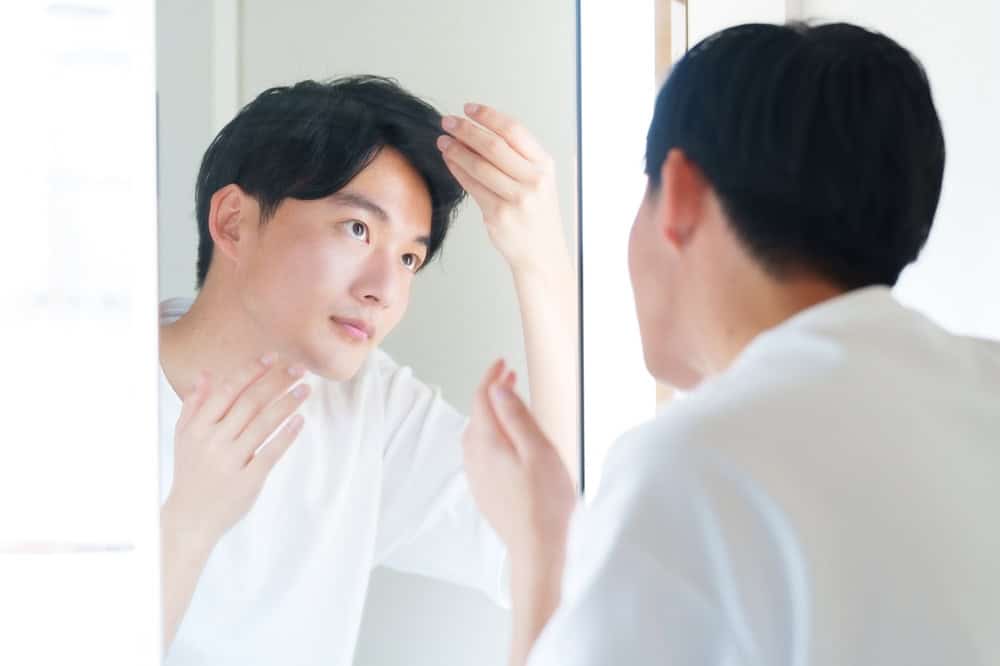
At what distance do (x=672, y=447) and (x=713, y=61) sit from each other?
0.29 metres

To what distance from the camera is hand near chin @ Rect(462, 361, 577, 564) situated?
838 mm

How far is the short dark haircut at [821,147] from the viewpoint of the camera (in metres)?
0.76

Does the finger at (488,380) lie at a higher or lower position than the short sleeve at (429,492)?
higher

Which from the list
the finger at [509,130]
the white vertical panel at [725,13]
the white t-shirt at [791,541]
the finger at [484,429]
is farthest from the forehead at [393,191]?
the white vertical panel at [725,13]

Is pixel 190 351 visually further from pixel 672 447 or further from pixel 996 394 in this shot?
pixel 996 394

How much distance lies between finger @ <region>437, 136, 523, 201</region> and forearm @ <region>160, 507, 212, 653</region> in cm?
Answer: 41

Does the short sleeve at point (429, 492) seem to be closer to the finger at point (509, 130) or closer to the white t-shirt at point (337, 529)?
the white t-shirt at point (337, 529)

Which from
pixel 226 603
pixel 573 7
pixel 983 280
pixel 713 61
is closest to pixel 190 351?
pixel 226 603

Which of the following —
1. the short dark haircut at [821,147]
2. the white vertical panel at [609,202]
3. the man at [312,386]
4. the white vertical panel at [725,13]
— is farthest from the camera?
the white vertical panel at [725,13]

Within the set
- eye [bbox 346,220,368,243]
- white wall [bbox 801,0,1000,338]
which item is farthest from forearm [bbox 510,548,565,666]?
white wall [bbox 801,0,1000,338]

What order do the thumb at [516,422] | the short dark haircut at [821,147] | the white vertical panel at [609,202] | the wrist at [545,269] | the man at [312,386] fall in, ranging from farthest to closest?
the white vertical panel at [609,202]
the wrist at [545,269]
the man at [312,386]
the thumb at [516,422]
the short dark haircut at [821,147]

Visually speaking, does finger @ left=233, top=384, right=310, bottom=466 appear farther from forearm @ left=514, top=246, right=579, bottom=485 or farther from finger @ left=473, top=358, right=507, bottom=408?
forearm @ left=514, top=246, right=579, bottom=485

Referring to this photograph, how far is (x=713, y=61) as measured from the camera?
0.81m

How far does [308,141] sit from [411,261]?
0.49 feet
